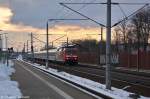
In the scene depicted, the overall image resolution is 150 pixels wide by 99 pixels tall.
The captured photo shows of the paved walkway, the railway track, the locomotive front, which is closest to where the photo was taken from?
the paved walkway

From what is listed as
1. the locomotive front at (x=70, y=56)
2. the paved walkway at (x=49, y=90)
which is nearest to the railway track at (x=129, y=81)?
the paved walkway at (x=49, y=90)

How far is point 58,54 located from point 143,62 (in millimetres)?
22937

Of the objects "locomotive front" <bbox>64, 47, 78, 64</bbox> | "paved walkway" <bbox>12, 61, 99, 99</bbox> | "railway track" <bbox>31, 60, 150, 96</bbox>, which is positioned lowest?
"paved walkway" <bbox>12, 61, 99, 99</bbox>

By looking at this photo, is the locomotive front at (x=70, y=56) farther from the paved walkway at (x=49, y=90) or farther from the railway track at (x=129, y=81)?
the paved walkway at (x=49, y=90)

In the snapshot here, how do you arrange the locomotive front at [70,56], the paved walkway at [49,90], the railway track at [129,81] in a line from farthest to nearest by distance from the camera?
1. the locomotive front at [70,56]
2. the railway track at [129,81]
3. the paved walkway at [49,90]

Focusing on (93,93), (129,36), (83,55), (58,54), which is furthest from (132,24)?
Result: (93,93)

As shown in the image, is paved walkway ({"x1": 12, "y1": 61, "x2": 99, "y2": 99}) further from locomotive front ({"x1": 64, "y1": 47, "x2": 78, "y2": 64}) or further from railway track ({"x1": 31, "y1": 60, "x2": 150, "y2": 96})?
locomotive front ({"x1": 64, "y1": 47, "x2": 78, "y2": 64})

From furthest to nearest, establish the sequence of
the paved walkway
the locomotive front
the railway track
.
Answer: the locomotive front, the railway track, the paved walkway

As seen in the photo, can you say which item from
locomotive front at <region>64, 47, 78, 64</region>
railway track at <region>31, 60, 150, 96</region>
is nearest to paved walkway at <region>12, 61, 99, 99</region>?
railway track at <region>31, 60, 150, 96</region>

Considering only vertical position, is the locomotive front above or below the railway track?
above

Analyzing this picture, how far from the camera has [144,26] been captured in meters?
106

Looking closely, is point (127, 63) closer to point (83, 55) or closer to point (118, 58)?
point (118, 58)

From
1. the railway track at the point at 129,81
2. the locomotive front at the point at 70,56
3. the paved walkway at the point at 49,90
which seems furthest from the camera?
the locomotive front at the point at 70,56

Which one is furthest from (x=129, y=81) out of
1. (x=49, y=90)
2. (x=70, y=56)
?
(x=70, y=56)
